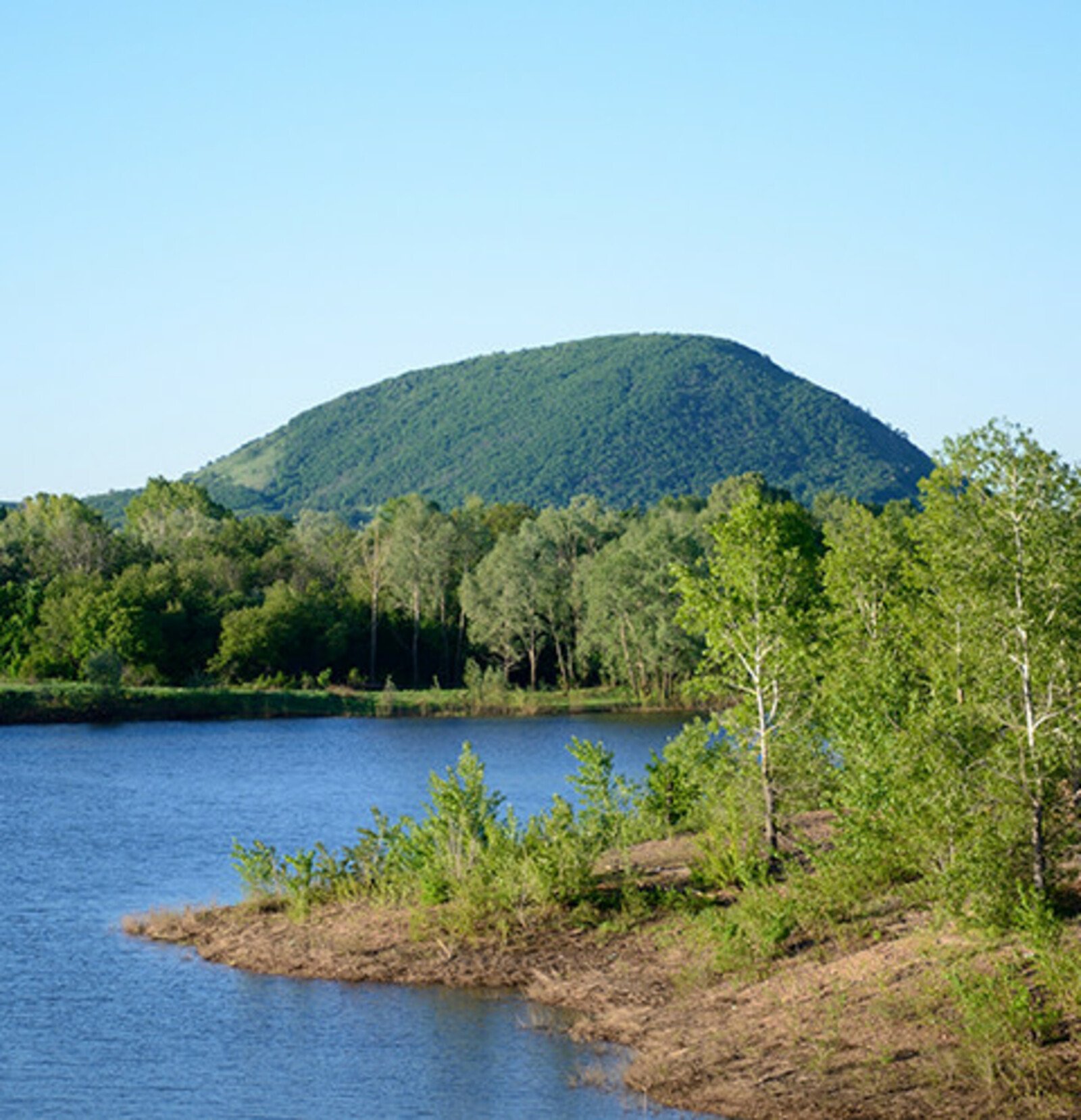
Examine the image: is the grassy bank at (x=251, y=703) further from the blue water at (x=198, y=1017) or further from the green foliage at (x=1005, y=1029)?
the green foliage at (x=1005, y=1029)

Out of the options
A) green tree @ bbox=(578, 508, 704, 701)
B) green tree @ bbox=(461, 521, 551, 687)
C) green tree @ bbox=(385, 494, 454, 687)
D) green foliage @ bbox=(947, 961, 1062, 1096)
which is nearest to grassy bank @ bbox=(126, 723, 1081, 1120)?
green foliage @ bbox=(947, 961, 1062, 1096)

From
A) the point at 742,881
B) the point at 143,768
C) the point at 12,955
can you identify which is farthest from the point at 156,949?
the point at 143,768

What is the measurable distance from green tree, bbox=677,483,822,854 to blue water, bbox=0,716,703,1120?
19.7 ft

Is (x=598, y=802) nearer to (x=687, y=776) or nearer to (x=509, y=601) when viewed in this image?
(x=687, y=776)

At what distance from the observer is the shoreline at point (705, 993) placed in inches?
626

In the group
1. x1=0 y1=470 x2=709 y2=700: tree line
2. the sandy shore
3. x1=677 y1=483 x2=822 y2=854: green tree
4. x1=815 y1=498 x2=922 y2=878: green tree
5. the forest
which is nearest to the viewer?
the sandy shore

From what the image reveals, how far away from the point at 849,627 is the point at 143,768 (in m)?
31.5

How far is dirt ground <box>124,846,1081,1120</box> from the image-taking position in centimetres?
1584

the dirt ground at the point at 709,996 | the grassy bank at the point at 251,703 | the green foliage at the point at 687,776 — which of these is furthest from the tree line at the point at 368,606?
the dirt ground at the point at 709,996

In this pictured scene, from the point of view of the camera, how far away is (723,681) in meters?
24.5

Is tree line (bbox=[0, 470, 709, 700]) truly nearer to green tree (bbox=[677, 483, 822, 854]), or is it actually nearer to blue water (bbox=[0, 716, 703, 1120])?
blue water (bbox=[0, 716, 703, 1120])

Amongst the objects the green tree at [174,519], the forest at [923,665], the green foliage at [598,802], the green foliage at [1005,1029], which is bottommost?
the green foliage at [1005,1029]

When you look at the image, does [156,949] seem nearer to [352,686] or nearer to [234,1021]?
[234,1021]

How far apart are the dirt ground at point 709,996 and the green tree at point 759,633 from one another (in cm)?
235
